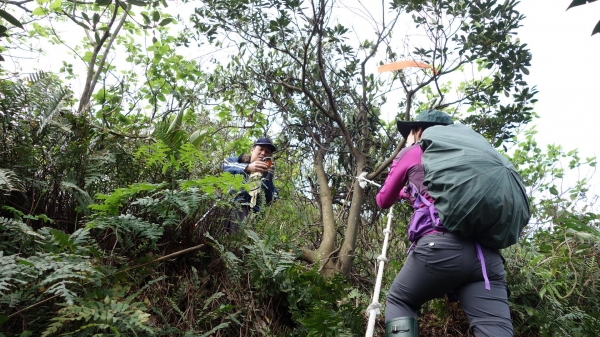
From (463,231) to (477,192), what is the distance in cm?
26

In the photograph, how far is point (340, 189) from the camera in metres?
5.81

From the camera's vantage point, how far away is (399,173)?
3301mm

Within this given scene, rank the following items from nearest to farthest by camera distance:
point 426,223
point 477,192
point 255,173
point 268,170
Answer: point 477,192 < point 426,223 < point 255,173 < point 268,170

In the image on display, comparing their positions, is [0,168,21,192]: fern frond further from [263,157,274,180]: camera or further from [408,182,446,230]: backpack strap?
[408,182,446,230]: backpack strap

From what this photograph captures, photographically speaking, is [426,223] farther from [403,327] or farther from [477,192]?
[403,327]

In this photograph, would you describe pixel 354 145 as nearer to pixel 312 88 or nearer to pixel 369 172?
pixel 369 172

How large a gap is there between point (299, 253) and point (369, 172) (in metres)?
1.55

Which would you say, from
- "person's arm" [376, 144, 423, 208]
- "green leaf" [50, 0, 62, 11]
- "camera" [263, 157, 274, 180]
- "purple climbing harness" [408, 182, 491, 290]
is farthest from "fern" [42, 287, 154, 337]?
"green leaf" [50, 0, 62, 11]

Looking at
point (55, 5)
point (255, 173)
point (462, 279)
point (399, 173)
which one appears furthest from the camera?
point (55, 5)

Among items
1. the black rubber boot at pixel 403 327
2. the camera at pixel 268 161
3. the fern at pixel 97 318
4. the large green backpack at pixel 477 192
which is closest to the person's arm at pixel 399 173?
the large green backpack at pixel 477 192

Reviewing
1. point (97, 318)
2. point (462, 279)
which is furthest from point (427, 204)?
point (97, 318)

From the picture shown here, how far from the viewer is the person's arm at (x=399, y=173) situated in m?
3.25

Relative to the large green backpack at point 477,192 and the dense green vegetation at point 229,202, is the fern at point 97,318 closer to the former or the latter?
the dense green vegetation at point 229,202

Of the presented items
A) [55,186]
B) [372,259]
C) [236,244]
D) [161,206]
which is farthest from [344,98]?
[55,186]
